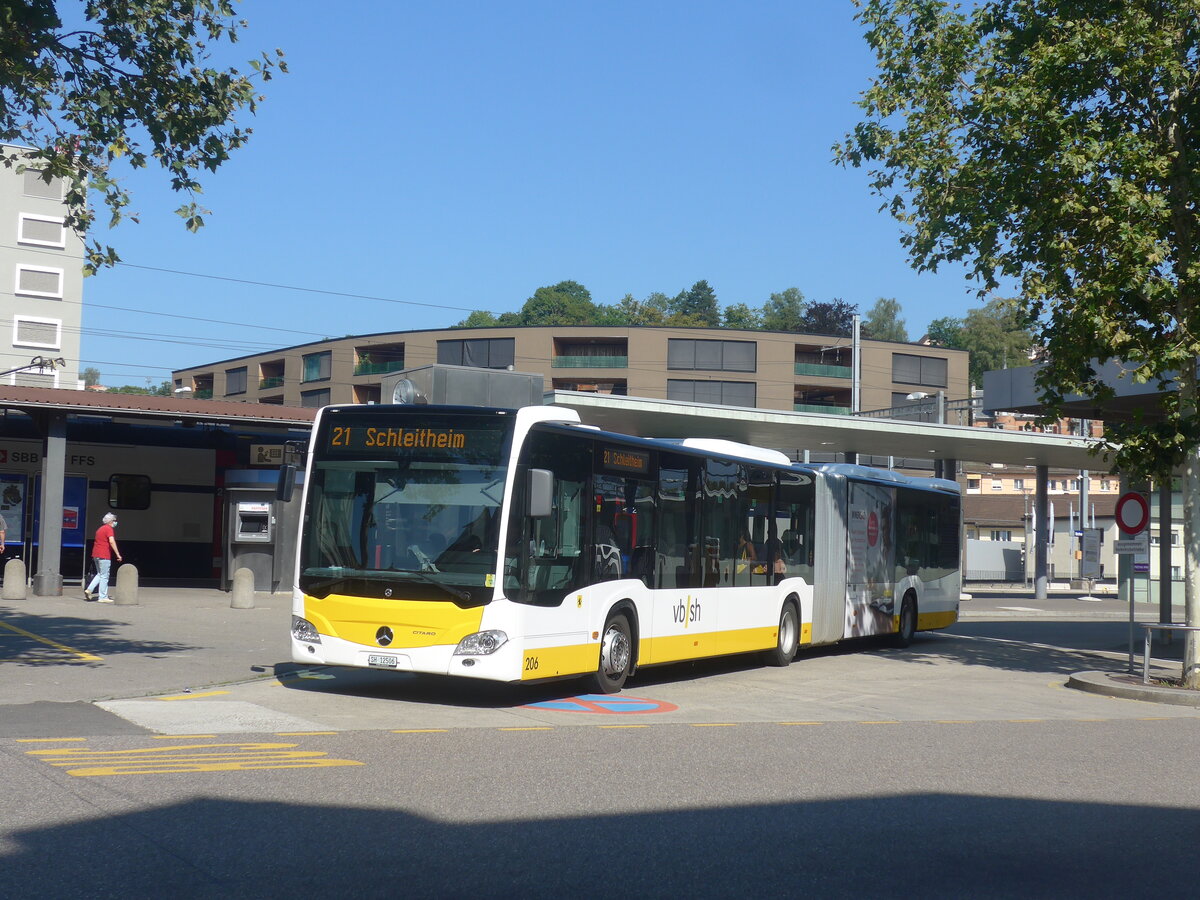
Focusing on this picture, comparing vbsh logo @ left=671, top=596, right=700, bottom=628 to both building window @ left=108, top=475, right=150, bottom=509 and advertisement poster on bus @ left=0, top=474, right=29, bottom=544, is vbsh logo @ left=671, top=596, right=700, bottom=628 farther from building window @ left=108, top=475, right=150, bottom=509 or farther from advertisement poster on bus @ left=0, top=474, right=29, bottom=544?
building window @ left=108, top=475, right=150, bottom=509

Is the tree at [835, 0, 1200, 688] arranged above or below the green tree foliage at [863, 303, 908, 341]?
below

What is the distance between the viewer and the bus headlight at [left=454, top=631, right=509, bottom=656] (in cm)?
1248

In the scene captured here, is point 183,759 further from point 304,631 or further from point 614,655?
point 614,655

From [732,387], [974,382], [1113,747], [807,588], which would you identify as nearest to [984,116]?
[807,588]

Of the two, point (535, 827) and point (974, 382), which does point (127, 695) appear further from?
point (974, 382)

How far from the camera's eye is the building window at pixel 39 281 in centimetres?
8025

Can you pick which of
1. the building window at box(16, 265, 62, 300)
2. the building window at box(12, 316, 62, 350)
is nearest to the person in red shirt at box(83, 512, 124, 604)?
the building window at box(12, 316, 62, 350)

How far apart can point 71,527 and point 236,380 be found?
233ft

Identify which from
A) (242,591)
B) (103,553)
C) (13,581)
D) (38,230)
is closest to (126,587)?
(103,553)

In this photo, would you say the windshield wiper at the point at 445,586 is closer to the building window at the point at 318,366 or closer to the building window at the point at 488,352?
the building window at the point at 488,352

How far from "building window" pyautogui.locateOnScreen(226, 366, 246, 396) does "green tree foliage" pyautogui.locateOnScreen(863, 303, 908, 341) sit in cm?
5620

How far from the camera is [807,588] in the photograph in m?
20.0

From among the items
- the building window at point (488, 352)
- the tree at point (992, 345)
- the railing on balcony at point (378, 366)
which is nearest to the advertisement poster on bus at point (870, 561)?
the building window at point (488, 352)

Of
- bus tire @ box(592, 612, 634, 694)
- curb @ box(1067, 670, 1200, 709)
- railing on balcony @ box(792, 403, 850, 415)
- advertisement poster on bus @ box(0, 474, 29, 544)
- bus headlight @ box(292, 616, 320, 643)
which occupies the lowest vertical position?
curb @ box(1067, 670, 1200, 709)
